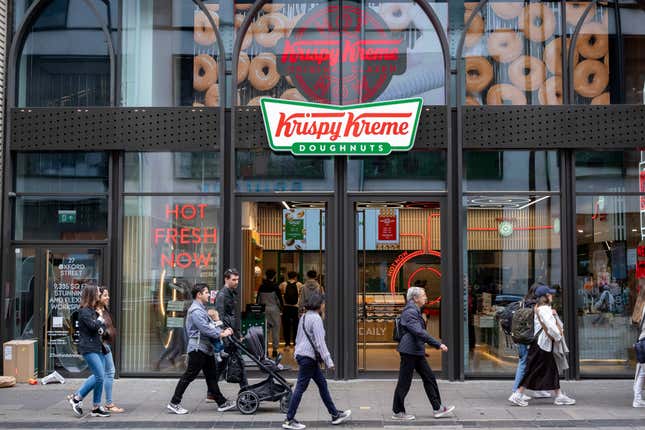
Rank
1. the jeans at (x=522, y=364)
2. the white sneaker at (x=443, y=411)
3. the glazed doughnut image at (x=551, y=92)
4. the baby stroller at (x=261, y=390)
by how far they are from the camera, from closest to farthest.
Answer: the white sneaker at (x=443, y=411) → the baby stroller at (x=261, y=390) → the jeans at (x=522, y=364) → the glazed doughnut image at (x=551, y=92)

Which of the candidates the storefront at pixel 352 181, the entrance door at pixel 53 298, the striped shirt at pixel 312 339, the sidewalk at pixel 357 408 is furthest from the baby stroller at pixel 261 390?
the entrance door at pixel 53 298

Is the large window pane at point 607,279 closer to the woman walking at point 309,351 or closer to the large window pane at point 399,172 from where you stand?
the large window pane at point 399,172

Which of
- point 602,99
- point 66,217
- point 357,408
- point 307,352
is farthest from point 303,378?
point 602,99

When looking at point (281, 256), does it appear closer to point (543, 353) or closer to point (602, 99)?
point (543, 353)

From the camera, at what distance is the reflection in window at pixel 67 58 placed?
44.1 ft

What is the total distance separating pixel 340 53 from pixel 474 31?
7.33 ft

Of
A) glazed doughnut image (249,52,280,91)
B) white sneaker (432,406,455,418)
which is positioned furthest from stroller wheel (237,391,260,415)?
glazed doughnut image (249,52,280,91)

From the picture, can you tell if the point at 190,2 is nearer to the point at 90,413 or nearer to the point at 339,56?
the point at 339,56

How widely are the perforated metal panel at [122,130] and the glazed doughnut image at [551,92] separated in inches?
209

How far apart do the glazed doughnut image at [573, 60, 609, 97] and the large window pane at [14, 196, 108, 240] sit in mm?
7984

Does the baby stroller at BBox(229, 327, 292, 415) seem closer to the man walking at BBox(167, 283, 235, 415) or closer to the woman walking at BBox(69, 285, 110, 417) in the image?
the man walking at BBox(167, 283, 235, 415)

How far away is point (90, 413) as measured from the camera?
33.8 feet

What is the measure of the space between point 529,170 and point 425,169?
1.68 metres

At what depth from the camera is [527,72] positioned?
13.4m
